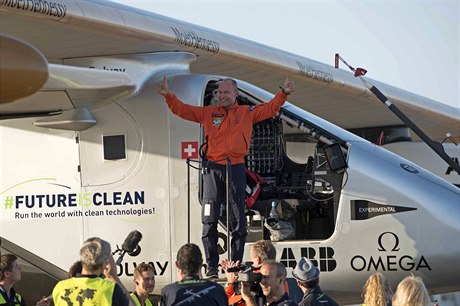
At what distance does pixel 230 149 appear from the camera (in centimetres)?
981

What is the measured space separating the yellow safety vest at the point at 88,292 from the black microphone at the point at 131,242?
145 inches

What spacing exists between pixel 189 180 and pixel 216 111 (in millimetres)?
909

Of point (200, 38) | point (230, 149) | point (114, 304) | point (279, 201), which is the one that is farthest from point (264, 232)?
point (114, 304)

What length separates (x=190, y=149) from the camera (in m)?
10.5

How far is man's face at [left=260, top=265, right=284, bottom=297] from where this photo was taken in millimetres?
6684

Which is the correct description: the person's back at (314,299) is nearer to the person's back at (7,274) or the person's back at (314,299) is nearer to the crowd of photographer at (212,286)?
the crowd of photographer at (212,286)

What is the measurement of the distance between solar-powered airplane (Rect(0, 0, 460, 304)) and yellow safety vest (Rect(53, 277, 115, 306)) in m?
3.55

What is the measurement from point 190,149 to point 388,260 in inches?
91.9

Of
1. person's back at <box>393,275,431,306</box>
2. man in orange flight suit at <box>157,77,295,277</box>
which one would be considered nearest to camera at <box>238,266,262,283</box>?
person's back at <box>393,275,431,306</box>

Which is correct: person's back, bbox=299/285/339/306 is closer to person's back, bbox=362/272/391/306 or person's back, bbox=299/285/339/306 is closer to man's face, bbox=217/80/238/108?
person's back, bbox=362/272/391/306

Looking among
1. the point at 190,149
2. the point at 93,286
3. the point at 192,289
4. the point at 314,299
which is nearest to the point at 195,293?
the point at 192,289

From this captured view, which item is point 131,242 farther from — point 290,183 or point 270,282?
point 270,282

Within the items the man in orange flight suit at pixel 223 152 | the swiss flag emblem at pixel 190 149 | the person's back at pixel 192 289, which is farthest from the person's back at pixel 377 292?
the swiss flag emblem at pixel 190 149

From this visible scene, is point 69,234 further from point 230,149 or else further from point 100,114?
point 230,149
